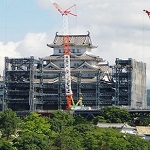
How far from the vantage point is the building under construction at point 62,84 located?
578 ft

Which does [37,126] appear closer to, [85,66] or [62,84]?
[62,84]

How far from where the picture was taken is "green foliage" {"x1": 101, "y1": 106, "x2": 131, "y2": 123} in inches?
5994

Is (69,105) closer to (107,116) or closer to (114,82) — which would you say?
(114,82)

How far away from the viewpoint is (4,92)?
178 meters

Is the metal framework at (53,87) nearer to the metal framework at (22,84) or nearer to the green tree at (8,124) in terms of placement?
the metal framework at (22,84)

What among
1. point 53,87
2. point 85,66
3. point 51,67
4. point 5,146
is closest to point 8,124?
point 5,146

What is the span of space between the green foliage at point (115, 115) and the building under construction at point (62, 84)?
19.6m

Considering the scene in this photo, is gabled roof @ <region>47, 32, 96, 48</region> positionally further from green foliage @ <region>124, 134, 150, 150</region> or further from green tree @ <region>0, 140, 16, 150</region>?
green tree @ <region>0, 140, 16, 150</region>

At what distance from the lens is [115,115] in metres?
154

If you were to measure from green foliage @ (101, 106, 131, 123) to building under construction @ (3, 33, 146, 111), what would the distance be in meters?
19.6

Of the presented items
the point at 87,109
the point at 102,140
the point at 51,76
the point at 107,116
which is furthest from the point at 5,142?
the point at 51,76

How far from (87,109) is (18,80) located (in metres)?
17.7

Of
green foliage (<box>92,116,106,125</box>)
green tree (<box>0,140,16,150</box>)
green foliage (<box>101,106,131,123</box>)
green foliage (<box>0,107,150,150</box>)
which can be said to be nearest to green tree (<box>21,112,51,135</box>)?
green foliage (<box>0,107,150,150</box>)

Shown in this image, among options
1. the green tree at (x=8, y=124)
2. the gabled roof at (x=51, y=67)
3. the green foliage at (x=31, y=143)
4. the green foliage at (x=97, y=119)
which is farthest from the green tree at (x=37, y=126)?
the gabled roof at (x=51, y=67)
